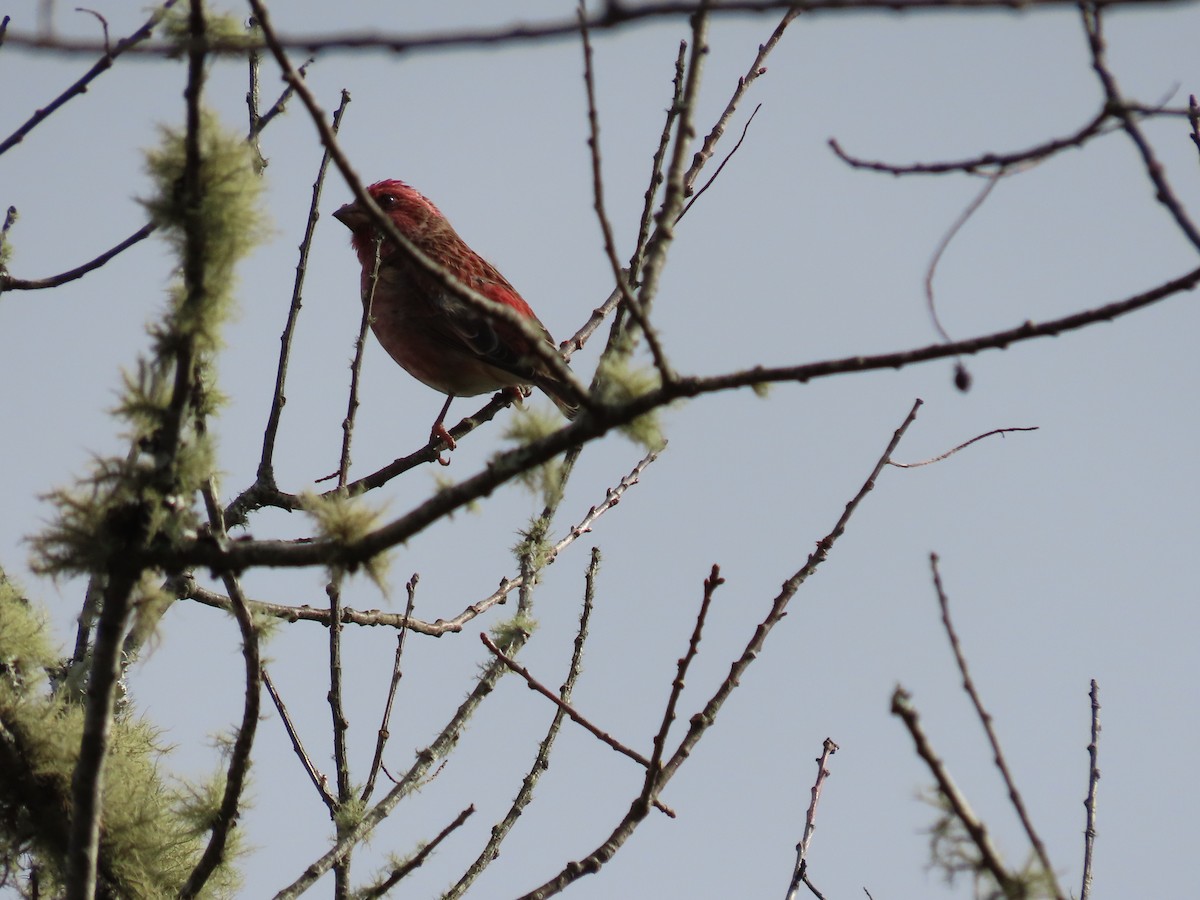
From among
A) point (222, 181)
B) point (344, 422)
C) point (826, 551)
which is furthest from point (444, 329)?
point (222, 181)

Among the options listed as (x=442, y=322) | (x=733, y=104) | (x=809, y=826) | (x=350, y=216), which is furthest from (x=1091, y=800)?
(x=350, y=216)

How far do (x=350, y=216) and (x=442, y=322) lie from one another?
1.30 meters

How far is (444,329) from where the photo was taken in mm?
7328

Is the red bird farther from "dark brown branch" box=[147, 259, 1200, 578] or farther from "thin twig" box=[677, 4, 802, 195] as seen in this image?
"dark brown branch" box=[147, 259, 1200, 578]

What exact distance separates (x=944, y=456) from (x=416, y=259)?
109 inches

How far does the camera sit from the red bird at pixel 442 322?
6926 millimetres

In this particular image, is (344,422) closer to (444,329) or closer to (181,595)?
(181,595)

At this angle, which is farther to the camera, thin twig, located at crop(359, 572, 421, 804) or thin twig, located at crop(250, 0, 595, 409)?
thin twig, located at crop(359, 572, 421, 804)

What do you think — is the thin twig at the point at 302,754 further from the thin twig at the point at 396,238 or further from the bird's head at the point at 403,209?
the bird's head at the point at 403,209

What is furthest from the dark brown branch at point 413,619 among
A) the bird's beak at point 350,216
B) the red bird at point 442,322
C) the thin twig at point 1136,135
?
the bird's beak at point 350,216

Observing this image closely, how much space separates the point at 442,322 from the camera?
24.1 feet


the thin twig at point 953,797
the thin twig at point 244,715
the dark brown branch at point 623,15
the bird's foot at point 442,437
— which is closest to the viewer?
the dark brown branch at point 623,15

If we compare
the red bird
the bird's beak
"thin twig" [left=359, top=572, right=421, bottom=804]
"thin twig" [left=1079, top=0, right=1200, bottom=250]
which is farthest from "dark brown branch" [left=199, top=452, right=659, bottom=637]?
the bird's beak

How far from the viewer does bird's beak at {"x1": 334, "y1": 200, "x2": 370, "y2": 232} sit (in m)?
8.15
